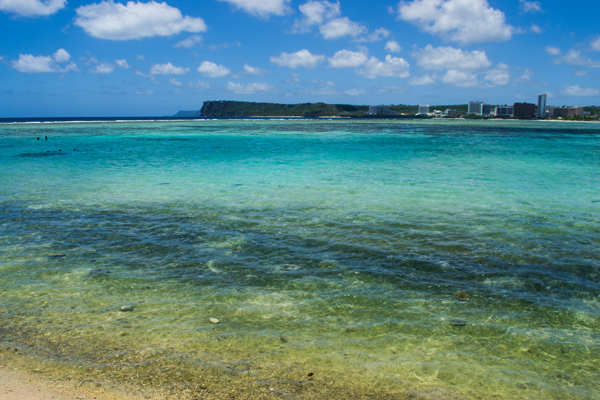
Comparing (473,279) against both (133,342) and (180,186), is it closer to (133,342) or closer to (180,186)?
(133,342)

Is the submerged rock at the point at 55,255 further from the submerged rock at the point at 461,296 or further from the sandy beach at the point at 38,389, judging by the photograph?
the submerged rock at the point at 461,296

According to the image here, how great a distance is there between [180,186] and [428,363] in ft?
38.8

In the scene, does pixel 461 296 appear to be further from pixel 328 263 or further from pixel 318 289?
pixel 328 263

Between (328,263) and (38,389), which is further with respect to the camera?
(328,263)

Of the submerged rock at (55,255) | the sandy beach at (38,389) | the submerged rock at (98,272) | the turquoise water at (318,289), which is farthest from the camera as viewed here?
the submerged rock at (55,255)

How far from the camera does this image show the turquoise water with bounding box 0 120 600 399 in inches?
155

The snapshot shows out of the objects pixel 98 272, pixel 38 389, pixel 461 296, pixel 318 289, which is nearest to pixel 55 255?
pixel 98 272

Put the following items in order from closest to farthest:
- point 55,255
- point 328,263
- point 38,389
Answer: point 38,389, point 328,263, point 55,255

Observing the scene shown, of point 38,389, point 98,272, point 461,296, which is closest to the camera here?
point 38,389

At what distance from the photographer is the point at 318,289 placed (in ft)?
18.6

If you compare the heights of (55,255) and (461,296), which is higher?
(55,255)

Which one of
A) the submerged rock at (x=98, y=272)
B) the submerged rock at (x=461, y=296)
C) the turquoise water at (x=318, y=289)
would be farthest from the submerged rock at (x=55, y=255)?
the submerged rock at (x=461, y=296)

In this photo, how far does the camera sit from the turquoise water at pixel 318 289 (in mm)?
3934

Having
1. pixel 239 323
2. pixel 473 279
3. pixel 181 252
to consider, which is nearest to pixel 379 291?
pixel 473 279
